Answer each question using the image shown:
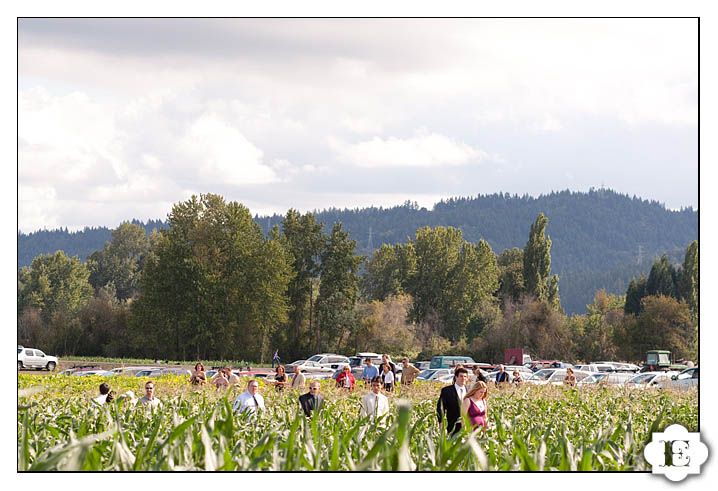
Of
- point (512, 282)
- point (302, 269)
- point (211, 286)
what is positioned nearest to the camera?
point (211, 286)

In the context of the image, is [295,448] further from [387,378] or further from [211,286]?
[211,286]

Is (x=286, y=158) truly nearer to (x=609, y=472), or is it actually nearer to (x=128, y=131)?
(x=128, y=131)

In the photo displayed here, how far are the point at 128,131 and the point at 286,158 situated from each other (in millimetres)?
5494

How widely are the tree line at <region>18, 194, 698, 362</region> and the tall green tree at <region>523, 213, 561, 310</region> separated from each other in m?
0.10

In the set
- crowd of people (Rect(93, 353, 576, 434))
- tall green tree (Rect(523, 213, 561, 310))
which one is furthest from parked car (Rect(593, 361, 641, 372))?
crowd of people (Rect(93, 353, 576, 434))

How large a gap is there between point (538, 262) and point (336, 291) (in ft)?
52.6

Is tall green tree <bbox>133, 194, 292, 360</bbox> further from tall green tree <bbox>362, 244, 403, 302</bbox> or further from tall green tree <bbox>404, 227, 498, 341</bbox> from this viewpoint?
tall green tree <bbox>362, 244, 403, 302</bbox>

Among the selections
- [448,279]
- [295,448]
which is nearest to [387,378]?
[295,448]

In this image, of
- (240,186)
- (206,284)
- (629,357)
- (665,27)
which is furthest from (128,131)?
(629,357)

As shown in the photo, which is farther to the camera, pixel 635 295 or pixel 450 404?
pixel 635 295

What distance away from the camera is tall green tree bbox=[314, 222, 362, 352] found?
157ft

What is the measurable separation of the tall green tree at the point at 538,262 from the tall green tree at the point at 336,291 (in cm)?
1360

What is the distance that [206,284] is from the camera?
4350 cm

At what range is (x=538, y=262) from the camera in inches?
2253
